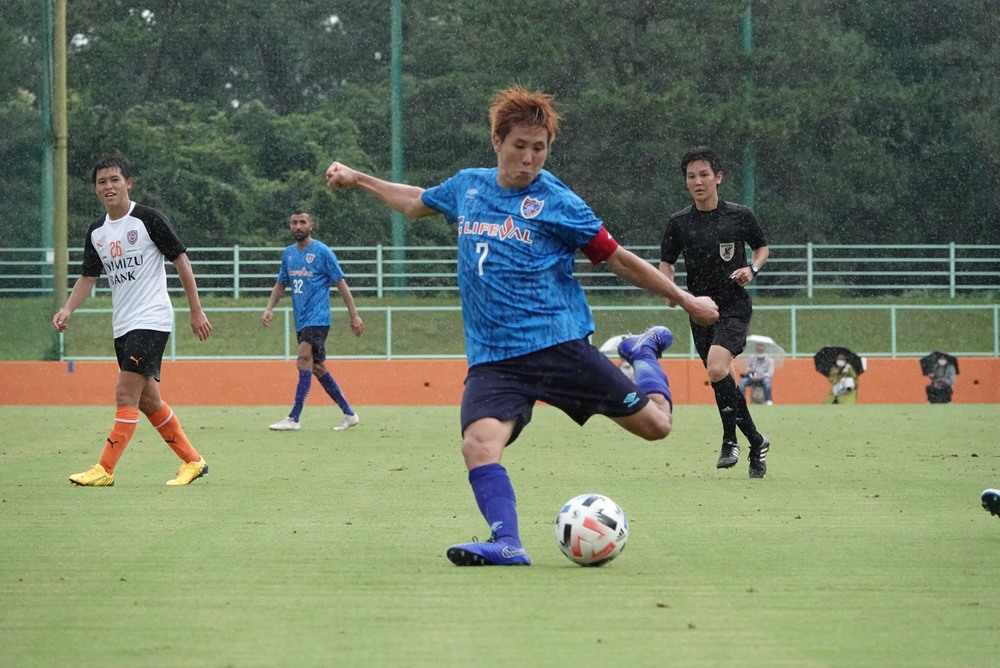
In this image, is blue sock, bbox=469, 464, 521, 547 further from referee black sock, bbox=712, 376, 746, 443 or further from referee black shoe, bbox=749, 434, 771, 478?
referee black sock, bbox=712, 376, 746, 443

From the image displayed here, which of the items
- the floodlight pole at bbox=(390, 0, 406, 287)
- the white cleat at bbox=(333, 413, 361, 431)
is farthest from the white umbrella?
the floodlight pole at bbox=(390, 0, 406, 287)

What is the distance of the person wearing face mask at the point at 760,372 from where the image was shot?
2352cm

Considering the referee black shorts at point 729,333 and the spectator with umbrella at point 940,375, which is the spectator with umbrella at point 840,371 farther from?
Result: the referee black shorts at point 729,333

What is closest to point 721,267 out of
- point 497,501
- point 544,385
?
point 544,385

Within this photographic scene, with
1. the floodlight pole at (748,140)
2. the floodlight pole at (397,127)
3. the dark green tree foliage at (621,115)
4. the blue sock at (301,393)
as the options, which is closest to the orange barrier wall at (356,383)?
the blue sock at (301,393)

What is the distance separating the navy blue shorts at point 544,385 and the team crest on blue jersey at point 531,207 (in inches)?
21.6

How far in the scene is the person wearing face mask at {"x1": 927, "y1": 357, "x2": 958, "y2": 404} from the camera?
939 inches

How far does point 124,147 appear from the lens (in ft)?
131

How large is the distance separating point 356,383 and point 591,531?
18495 mm

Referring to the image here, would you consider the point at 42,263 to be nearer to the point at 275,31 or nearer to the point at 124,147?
the point at 124,147

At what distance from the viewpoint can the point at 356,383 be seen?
24.6 meters

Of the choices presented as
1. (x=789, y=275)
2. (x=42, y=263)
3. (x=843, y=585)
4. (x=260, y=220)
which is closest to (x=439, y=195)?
(x=843, y=585)

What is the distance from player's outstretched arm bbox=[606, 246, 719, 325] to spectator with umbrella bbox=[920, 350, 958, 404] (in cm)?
1812

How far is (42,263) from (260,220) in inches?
414
